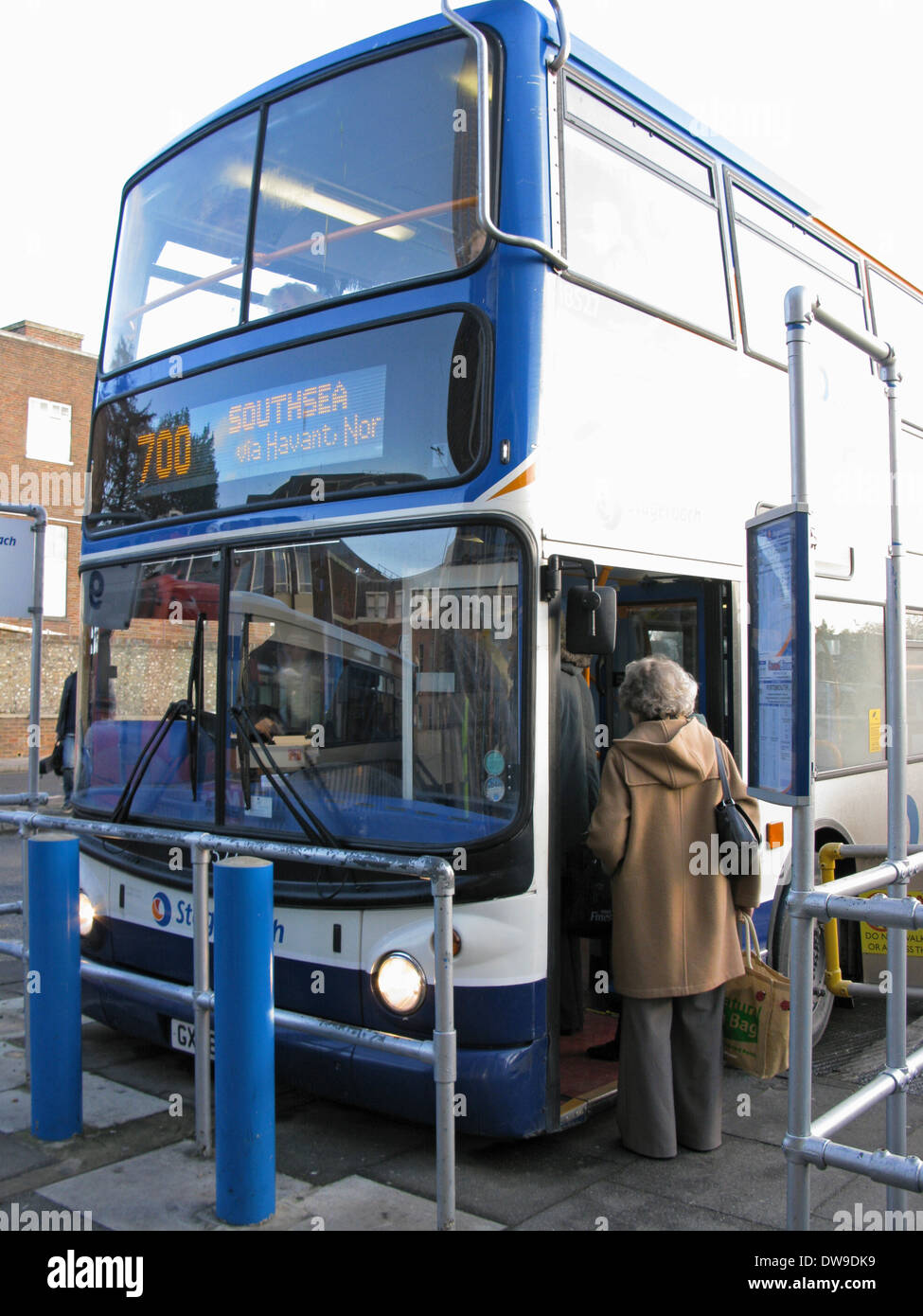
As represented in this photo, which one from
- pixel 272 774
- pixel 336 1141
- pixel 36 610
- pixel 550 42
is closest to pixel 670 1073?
pixel 336 1141

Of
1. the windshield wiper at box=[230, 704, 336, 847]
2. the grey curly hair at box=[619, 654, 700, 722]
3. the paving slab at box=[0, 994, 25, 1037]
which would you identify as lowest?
the paving slab at box=[0, 994, 25, 1037]

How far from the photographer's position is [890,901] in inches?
113

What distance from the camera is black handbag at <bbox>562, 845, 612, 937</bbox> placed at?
451cm

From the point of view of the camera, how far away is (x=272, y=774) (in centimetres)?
446

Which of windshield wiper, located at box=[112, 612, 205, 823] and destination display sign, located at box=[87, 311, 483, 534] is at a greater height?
destination display sign, located at box=[87, 311, 483, 534]

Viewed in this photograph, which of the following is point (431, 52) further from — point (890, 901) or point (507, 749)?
point (890, 901)

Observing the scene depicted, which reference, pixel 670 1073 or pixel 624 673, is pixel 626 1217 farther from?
pixel 624 673

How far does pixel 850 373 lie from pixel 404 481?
134 inches

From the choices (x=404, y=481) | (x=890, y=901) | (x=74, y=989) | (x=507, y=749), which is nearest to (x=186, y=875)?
(x=74, y=989)

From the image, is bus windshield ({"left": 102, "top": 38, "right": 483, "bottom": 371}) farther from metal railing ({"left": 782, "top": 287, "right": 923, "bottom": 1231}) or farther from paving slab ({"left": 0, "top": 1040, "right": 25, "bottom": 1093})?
paving slab ({"left": 0, "top": 1040, "right": 25, "bottom": 1093})

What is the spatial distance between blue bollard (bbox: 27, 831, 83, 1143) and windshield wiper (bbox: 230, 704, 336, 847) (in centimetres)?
78

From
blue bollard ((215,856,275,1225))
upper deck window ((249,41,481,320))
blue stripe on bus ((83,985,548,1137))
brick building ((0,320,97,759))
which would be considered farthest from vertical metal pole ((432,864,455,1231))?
→ brick building ((0,320,97,759))

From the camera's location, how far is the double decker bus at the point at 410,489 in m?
4.07
